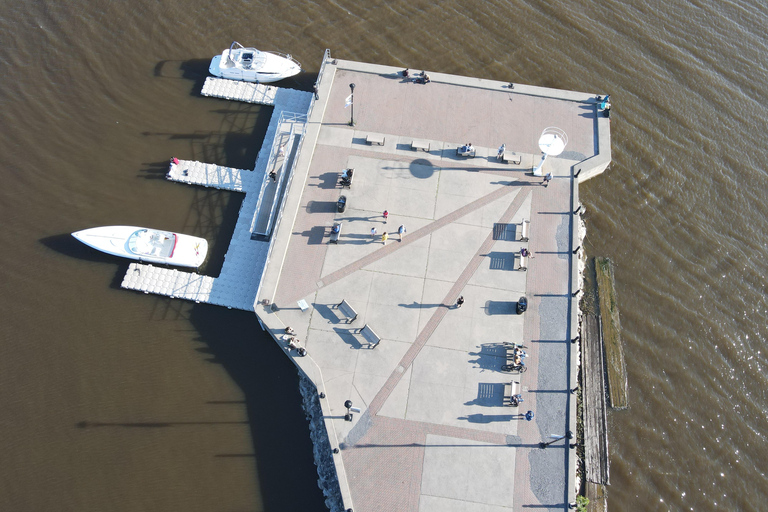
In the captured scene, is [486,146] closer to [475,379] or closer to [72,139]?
[475,379]

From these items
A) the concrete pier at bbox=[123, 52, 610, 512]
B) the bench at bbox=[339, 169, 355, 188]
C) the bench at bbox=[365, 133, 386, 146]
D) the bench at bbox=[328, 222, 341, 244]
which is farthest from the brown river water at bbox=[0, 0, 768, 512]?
the bench at bbox=[365, 133, 386, 146]

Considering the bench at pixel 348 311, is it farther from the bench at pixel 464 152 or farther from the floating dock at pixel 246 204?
the bench at pixel 464 152

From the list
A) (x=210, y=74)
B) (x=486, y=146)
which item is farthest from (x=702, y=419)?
(x=210, y=74)

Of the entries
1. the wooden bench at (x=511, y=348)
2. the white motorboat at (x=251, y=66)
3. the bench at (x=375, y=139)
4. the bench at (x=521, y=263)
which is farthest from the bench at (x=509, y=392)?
the white motorboat at (x=251, y=66)

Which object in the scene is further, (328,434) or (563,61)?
(563,61)

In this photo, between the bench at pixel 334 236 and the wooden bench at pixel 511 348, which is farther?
the bench at pixel 334 236

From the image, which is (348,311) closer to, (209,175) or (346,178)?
(346,178)
